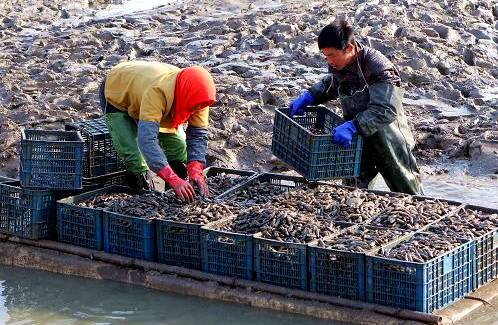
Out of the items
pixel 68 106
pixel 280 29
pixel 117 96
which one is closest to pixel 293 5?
pixel 280 29

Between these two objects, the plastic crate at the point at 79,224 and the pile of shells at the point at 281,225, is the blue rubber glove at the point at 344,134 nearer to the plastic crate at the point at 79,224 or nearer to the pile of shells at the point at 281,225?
the pile of shells at the point at 281,225

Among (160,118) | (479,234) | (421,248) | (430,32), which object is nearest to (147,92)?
(160,118)

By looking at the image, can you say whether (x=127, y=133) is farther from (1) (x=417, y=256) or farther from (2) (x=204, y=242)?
(1) (x=417, y=256)

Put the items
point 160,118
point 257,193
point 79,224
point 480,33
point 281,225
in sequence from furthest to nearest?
point 480,33 → point 257,193 → point 79,224 → point 160,118 → point 281,225

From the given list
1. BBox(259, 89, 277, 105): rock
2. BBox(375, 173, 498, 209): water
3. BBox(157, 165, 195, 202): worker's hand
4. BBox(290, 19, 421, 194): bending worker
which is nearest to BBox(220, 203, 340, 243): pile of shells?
BBox(157, 165, 195, 202): worker's hand

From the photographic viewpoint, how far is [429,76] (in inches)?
512

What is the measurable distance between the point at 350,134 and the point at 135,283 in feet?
6.60

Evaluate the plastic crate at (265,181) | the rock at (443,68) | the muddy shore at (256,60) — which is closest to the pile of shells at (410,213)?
the plastic crate at (265,181)

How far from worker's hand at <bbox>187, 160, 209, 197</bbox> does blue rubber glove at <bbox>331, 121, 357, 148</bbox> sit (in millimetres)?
1106

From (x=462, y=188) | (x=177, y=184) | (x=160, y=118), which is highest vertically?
(x=160, y=118)

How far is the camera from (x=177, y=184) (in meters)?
8.12

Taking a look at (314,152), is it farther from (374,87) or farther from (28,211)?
(28,211)

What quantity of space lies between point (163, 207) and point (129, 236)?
0.35m

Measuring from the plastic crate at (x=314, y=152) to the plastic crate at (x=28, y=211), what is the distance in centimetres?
195
